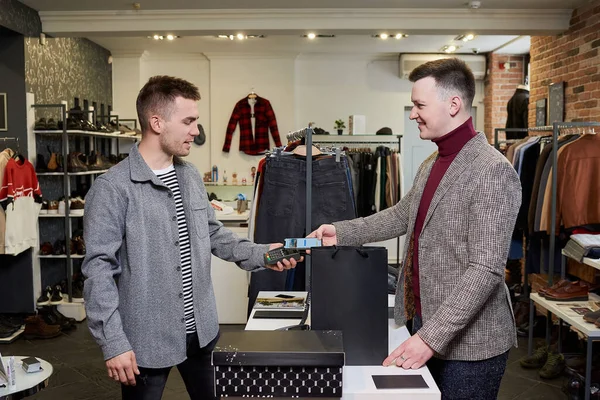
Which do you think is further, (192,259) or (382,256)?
(192,259)

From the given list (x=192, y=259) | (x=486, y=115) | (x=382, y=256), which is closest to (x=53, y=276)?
(x=192, y=259)

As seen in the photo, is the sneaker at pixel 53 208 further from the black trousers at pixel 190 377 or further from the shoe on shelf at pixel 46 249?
the black trousers at pixel 190 377

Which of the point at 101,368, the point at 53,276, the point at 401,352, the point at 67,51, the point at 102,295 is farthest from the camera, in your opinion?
the point at 67,51

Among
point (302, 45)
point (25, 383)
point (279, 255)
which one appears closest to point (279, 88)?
point (302, 45)

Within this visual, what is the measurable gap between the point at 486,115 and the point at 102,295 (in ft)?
24.8

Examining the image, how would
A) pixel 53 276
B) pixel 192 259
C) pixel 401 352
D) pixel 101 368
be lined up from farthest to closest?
1. pixel 53 276
2. pixel 101 368
3. pixel 192 259
4. pixel 401 352

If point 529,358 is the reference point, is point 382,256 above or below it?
above

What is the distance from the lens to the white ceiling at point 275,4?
16.5 feet

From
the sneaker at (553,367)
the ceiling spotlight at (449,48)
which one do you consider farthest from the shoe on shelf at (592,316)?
the ceiling spotlight at (449,48)

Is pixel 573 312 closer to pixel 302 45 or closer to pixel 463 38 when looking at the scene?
pixel 463 38

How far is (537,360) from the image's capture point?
4.15 m

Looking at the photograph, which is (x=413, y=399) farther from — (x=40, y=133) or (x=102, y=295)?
(x=40, y=133)

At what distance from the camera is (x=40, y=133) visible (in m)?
5.37

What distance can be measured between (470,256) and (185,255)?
94 cm
